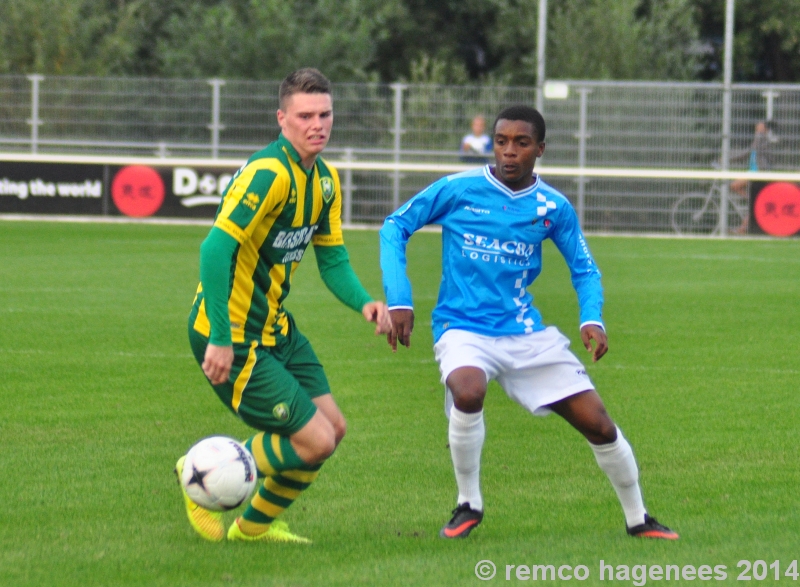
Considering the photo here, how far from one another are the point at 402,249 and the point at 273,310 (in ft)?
2.10

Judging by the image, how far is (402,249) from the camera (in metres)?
5.50

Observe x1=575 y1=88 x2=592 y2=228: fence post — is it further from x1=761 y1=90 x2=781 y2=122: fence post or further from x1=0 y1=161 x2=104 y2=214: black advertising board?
x1=0 y1=161 x2=104 y2=214: black advertising board

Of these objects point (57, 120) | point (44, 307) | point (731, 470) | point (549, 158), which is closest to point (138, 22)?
point (57, 120)

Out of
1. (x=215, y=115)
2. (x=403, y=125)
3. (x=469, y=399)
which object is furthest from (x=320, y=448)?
(x=215, y=115)

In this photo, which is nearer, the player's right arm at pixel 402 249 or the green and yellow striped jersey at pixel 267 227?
the green and yellow striped jersey at pixel 267 227

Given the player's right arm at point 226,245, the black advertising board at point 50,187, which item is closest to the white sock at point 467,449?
the player's right arm at point 226,245

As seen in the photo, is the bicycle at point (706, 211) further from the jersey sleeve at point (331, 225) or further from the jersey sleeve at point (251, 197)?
the jersey sleeve at point (251, 197)

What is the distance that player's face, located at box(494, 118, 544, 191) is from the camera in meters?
5.43

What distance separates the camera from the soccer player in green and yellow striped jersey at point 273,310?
486cm

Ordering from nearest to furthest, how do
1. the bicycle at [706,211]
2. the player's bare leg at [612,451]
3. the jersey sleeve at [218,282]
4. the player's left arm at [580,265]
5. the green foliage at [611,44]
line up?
Result: the jersey sleeve at [218,282] → the player's bare leg at [612,451] → the player's left arm at [580,265] → the bicycle at [706,211] → the green foliage at [611,44]

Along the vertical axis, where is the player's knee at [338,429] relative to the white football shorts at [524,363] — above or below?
below

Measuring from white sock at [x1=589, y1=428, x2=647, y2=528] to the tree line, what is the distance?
80.9ft

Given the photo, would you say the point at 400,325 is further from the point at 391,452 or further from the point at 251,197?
the point at 391,452

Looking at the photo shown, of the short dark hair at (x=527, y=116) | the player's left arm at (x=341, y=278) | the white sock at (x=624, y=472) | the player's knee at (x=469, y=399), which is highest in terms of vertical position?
the short dark hair at (x=527, y=116)
